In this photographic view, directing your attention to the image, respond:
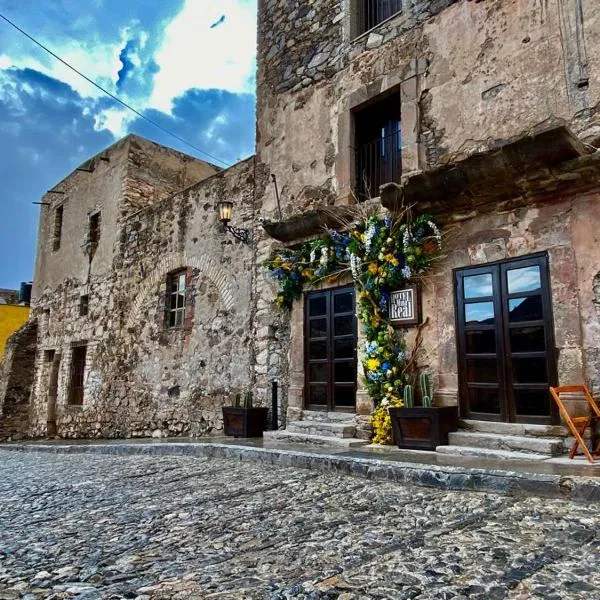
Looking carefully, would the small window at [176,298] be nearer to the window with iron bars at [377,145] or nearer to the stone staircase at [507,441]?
the window with iron bars at [377,145]

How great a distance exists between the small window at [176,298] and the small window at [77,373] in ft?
13.0

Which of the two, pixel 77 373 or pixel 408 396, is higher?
pixel 77 373

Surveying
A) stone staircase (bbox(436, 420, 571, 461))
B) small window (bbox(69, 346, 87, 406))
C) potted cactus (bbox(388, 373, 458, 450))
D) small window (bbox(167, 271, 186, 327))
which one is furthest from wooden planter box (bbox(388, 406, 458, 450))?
small window (bbox(69, 346, 87, 406))

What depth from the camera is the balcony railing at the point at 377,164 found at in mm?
6816

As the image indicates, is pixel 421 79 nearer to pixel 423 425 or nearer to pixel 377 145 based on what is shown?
pixel 377 145

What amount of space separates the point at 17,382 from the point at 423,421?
12.9 metres

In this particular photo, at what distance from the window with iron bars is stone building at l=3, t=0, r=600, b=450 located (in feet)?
0.10

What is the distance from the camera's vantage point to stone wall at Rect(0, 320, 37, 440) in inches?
556

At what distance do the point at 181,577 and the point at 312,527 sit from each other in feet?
2.94

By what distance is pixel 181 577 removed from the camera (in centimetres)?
228

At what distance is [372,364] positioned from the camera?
19.6 feet

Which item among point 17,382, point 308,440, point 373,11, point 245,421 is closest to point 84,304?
point 17,382

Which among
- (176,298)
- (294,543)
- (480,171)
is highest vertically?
(480,171)

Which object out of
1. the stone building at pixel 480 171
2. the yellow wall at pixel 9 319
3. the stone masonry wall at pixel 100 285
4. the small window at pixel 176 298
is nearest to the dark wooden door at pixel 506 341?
the stone building at pixel 480 171
